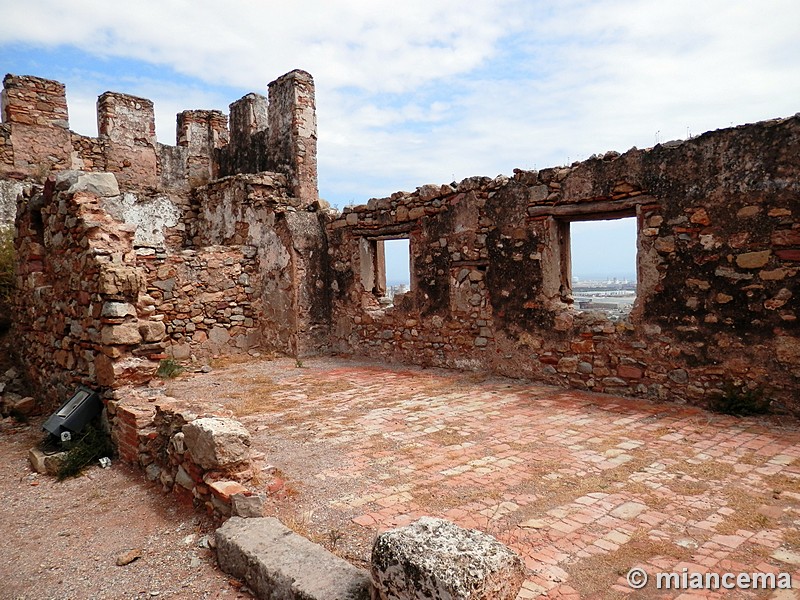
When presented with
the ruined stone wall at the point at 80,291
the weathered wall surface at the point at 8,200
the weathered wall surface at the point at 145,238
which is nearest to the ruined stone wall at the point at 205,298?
the weathered wall surface at the point at 145,238

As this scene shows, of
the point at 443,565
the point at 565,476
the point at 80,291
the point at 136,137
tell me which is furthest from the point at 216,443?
the point at 136,137

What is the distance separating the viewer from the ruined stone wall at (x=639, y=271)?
4961 millimetres

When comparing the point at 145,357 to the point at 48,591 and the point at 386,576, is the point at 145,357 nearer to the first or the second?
the point at 48,591

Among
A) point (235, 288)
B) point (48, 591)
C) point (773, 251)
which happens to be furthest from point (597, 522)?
point (235, 288)

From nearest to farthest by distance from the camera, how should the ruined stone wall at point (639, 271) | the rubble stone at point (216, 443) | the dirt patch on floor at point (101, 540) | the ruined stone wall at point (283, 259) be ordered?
1. the dirt patch on floor at point (101, 540)
2. the rubble stone at point (216, 443)
3. the ruined stone wall at point (639, 271)
4. the ruined stone wall at point (283, 259)

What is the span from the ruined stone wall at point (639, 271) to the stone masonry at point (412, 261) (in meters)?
0.02

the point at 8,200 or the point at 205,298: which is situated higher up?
the point at 8,200

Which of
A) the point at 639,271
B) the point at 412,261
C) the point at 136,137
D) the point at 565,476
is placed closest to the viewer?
the point at 565,476

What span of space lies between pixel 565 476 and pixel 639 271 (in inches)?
120

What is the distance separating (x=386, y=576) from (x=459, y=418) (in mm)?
3192

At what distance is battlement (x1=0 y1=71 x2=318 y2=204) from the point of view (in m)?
9.98

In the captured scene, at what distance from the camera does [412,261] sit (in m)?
8.31

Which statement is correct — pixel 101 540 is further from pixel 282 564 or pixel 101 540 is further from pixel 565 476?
pixel 565 476

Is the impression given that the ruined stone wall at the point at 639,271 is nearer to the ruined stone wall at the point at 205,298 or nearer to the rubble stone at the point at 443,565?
the ruined stone wall at the point at 205,298
